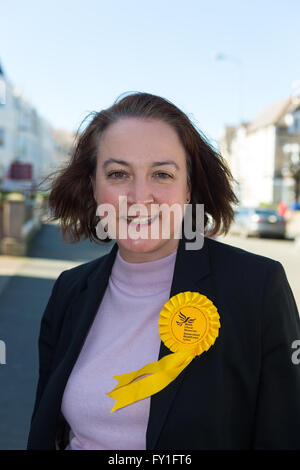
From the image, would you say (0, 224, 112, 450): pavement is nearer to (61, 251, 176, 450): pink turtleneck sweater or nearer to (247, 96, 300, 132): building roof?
(61, 251, 176, 450): pink turtleneck sweater

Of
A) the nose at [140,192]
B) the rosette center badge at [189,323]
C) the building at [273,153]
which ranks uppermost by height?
the building at [273,153]

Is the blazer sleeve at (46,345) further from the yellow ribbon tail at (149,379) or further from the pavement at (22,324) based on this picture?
the pavement at (22,324)

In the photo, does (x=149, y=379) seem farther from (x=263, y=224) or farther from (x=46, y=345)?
(x=263, y=224)

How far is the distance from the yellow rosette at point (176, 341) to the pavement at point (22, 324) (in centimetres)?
245

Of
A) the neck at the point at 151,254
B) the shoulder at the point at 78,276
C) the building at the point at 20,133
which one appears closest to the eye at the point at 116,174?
the neck at the point at 151,254

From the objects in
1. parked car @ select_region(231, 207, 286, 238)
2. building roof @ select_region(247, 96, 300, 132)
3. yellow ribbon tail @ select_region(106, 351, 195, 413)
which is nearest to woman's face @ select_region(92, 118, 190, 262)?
yellow ribbon tail @ select_region(106, 351, 195, 413)

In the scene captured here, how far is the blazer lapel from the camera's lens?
5.93 feet

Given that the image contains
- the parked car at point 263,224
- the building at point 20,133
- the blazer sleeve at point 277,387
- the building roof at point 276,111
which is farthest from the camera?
the building at point 20,133

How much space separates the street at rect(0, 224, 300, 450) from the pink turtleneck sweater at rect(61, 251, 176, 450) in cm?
184

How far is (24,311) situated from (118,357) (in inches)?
256

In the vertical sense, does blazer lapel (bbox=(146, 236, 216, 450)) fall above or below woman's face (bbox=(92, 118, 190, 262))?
below

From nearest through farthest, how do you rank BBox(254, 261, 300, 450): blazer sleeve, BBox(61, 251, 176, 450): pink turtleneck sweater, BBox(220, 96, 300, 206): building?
BBox(254, 261, 300, 450): blazer sleeve, BBox(61, 251, 176, 450): pink turtleneck sweater, BBox(220, 96, 300, 206): building

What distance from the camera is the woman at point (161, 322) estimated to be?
1.79m

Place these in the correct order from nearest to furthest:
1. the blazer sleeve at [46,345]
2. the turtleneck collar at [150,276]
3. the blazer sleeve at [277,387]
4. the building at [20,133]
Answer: the blazer sleeve at [277,387], the turtleneck collar at [150,276], the blazer sleeve at [46,345], the building at [20,133]
